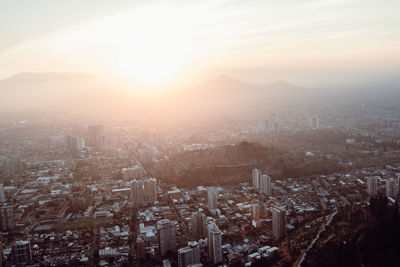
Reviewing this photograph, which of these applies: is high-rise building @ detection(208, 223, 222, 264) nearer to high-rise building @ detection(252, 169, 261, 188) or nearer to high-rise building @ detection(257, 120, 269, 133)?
high-rise building @ detection(252, 169, 261, 188)

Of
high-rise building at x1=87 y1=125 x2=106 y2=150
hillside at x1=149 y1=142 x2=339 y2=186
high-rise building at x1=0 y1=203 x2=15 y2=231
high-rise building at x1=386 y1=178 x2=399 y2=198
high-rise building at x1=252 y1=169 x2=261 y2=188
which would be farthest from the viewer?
high-rise building at x1=87 y1=125 x2=106 y2=150

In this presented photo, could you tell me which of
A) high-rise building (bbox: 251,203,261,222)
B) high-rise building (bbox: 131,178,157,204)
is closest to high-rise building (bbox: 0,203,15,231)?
high-rise building (bbox: 131,178,157,204)

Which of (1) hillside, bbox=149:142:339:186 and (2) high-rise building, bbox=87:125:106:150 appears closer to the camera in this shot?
(1) hillside, bbox=149:142:339:186

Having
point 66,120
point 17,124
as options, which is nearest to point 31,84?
point 66,120

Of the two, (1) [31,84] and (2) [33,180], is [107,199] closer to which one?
(2) [33,180]

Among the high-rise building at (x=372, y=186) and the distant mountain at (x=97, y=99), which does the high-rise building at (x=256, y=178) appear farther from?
the distant mountain at (x=97, y=99)

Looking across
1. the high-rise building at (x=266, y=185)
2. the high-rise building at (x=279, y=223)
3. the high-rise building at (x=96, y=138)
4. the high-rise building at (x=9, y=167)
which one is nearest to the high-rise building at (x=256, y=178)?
the high-rise building at (x=266, y=185)

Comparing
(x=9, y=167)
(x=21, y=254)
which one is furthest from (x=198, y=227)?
(x=9, y=167)
